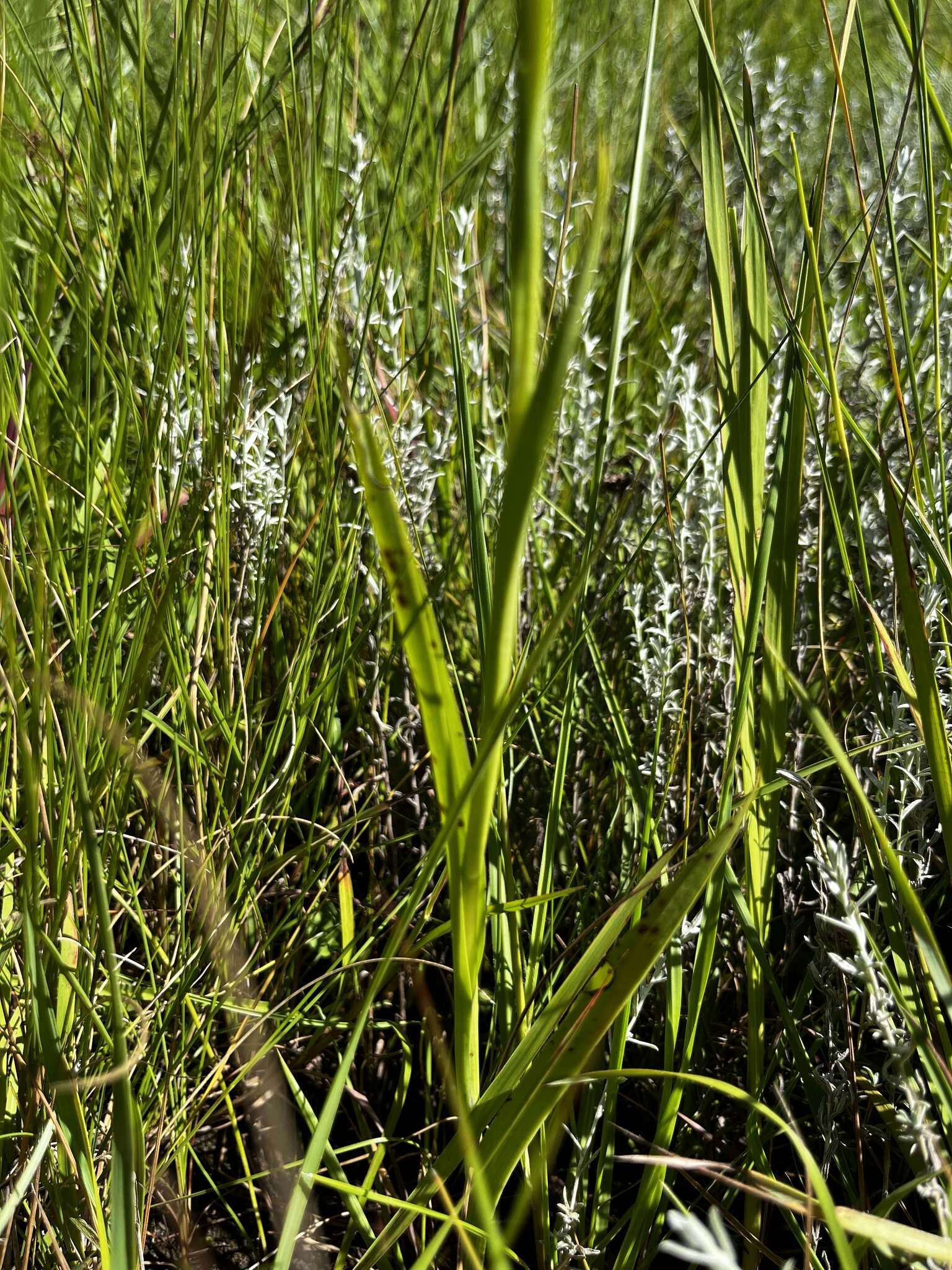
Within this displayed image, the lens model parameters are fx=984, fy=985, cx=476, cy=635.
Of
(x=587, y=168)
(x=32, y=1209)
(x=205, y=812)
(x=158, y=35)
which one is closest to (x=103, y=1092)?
(x=32, y=1209)

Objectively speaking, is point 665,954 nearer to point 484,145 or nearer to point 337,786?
point 337,786

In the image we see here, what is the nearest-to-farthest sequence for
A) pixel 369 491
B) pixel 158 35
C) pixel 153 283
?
pixel 369 491 < pixel 153 283 < pixel 158 35

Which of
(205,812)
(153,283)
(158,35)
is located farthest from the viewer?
(158,35)

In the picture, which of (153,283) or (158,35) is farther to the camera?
(158,35)

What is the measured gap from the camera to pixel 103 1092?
Result: 713 millimetres

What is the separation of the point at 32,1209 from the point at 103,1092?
0.09m

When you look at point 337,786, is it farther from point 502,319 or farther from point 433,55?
point 433,55

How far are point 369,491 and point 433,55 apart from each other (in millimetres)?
2145

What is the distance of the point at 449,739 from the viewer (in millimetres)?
470

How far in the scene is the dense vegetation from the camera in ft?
1.67

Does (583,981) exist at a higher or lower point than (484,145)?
lower

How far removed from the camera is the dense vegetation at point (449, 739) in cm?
51

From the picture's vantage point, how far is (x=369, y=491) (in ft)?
1.40

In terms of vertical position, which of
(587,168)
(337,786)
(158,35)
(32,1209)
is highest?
(158,35)
